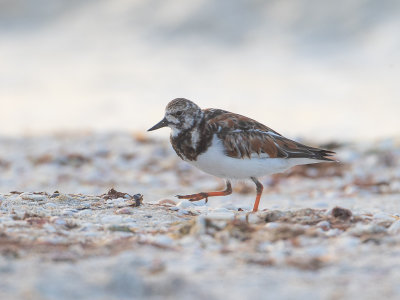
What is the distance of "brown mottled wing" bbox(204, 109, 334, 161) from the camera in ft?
14.9

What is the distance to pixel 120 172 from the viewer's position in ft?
28.6

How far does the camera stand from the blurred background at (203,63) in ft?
39.3

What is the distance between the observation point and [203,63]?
49.9ft

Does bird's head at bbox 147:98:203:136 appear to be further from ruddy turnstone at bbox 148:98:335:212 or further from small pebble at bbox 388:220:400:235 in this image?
small pebble at bbox 388:220:400:235

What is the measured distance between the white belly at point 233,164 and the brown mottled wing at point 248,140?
4 cm

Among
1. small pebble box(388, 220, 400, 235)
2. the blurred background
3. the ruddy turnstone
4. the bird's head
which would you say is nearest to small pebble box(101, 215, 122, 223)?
the ruddy turnstone

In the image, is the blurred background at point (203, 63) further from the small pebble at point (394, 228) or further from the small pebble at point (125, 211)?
the small pebble at point (394, 228)

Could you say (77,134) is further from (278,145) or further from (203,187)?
(278,145)

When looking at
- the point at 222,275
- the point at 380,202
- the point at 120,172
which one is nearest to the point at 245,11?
the point at 120,172

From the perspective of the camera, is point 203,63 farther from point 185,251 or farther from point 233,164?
point 185,251

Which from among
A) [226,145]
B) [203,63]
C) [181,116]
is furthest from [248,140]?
[203,63]

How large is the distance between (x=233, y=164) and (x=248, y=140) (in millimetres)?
263

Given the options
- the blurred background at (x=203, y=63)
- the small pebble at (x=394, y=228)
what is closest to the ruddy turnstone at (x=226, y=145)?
the small pebble at (x=394, y=228)

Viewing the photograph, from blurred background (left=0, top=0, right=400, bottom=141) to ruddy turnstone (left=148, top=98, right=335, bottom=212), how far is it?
555 centimetres
